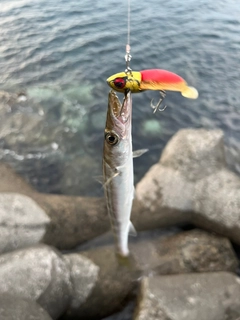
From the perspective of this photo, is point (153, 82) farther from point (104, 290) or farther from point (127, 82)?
point (104, 290)

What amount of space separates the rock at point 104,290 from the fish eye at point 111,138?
311cm

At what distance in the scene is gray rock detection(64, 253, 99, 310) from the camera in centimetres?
543

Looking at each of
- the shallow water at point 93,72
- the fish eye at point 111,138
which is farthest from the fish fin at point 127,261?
the fish eye at point 111,138

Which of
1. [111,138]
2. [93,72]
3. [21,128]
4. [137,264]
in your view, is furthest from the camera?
[93,72]

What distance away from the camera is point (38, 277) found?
501 cm

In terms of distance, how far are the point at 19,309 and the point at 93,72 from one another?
9652 millimetres

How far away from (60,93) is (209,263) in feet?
26.0

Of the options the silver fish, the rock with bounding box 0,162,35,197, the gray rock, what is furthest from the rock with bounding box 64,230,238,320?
the rock with bounding box 0,162,35,197

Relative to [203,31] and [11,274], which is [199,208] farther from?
[203,31]

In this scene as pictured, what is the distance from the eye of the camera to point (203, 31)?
48.5 ft

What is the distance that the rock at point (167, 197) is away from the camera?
681 centimetres

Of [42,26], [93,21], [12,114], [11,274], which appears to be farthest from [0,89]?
[11,274]

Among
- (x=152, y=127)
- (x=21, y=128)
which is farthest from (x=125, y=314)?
(x=21, y=128)

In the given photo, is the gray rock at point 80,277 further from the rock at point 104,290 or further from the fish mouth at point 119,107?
the fish mouth at point 119,107
